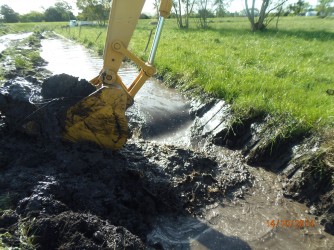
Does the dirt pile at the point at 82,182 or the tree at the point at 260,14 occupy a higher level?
the tree at the point at 260,14

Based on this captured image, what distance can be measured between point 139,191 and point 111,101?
124 cm

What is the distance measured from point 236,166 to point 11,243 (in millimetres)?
3268

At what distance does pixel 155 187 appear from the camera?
3982mm

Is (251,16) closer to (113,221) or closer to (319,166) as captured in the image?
(319,166)

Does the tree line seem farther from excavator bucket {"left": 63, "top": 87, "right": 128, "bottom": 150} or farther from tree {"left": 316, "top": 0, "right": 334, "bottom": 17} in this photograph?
excavator bucket {"left": 63, "top": 87, "right": 128, "bottom": 150}

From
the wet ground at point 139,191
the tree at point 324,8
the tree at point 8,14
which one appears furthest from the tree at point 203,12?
the tree at point 8,14

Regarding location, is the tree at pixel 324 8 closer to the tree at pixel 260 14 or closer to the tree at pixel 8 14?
the tree at pixel 260 14

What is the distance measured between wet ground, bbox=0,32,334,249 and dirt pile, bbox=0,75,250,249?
12mm

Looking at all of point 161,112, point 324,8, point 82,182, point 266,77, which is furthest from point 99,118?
point 324,8

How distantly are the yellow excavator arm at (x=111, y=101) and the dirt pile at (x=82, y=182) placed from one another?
0.16m

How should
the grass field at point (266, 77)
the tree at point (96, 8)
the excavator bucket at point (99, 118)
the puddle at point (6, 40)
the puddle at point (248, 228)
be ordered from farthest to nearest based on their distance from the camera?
the tree at point (96, 8) < the puddle at point (6, 40) < the grass field at point (266, 77) < the excavator bucket at point (99, 118) < the puddle at point (248, 228)

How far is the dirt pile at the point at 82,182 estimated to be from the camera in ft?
9.00

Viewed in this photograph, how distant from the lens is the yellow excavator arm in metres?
4.10

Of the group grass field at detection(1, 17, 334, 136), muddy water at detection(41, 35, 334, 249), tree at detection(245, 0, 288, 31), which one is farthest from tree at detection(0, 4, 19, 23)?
muddy water at detection(41, 35, 334, 249)
